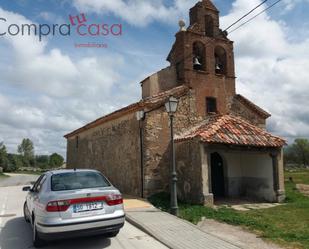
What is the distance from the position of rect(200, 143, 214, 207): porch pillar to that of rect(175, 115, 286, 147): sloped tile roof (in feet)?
1.66

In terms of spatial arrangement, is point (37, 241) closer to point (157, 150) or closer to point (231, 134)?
point (157, 150)

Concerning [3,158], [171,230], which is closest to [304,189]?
[171,230]

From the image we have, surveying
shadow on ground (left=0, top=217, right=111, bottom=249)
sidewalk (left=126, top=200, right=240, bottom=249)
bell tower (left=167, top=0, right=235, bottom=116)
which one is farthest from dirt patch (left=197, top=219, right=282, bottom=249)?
bell tower (left=167, top=0, right=235, bottom=116)

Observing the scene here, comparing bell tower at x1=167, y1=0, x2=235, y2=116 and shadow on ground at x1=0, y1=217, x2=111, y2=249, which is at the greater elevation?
bell tower at x1=167, y1=0, x2=235, y2=116

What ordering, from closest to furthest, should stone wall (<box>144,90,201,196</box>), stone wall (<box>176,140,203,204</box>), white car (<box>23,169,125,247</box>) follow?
white car (<box>23,169,125,247</box>) < stone wall (<box>176,140,203,204</box>) < stone wall (<box>144,90,201,196</box>)

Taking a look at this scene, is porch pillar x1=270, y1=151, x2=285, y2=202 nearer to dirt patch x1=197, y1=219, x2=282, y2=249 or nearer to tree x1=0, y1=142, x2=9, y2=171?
dirt patch x1=197, y1=219, x2=282, y2=249

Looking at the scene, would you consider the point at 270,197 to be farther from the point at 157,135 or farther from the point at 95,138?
the point at 95,138

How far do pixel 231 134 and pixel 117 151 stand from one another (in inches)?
258

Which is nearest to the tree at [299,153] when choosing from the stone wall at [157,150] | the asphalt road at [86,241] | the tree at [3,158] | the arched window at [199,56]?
the tree at [3,158]

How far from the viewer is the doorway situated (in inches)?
618

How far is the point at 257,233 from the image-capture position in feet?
27.0

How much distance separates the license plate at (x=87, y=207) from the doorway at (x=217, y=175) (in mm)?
9815

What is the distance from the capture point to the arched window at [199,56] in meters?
16.6

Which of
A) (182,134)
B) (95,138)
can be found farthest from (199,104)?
(95,138)
